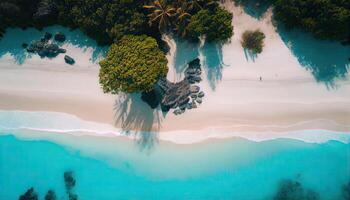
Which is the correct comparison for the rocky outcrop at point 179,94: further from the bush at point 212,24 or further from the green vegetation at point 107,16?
A: the green vegetation at point 107,16

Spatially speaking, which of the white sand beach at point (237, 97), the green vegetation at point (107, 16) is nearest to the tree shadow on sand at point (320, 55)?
the white sand beach at point (237, 97)

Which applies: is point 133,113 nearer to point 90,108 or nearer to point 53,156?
point 90,108

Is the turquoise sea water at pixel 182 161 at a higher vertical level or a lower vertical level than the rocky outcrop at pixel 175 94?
lower

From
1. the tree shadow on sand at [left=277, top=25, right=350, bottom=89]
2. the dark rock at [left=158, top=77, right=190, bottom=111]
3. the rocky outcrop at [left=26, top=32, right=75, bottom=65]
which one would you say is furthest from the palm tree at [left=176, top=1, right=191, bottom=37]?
the rocky outcrop at [left=26, top=32, right=75, bottom=65]

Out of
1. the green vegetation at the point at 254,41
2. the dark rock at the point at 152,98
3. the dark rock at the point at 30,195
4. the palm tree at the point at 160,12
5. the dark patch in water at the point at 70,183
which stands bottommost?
the dark rock at the point at 30,195

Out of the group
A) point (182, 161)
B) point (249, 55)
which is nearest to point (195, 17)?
point (249, 55)

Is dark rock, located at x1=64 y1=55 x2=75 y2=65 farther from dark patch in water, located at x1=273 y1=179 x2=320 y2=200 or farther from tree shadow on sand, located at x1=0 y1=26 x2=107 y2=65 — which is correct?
dark patch in water, located at x1=273 y1=179 x2=320 y2=200
